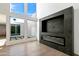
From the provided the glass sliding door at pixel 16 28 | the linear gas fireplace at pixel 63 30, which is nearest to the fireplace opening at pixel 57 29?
the linear gas fireplace at pixel 63 30

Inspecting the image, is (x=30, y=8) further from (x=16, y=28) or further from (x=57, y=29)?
(x=57, y=29)

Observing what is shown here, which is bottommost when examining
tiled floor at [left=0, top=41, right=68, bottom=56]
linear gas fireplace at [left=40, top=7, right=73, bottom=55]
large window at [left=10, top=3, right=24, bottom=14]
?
tiled floor at [left=0, top=41, right=68, bottom=56]

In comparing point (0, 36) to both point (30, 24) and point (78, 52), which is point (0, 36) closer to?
point (30, 24)

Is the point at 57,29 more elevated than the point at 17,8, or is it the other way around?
the point at 17,8

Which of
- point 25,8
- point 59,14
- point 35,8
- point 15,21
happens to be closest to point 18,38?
point 15,21

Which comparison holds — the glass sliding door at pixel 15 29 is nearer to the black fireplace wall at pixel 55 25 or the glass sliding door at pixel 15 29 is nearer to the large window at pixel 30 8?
the large window at pixel 30 8

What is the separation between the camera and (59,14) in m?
4.21

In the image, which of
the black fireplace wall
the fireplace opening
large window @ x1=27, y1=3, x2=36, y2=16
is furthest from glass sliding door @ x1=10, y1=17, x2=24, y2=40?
the fireplace opening

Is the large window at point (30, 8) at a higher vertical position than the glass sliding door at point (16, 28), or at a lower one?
higher

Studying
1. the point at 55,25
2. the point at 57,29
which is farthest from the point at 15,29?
the point at 57,29

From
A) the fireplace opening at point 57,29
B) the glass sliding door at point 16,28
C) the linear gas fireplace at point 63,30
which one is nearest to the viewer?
the linear gas fireplace at point 63,30

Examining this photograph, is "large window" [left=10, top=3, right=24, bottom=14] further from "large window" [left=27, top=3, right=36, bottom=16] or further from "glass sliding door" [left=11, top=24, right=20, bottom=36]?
"glass sliding door" [left=11, top=24, right=20, bottom=36]

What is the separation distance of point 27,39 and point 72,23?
4.40 m

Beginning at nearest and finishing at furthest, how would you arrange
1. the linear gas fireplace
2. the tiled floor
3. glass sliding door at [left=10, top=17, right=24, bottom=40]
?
the linear gas fireplace → the tiled floor → glass sliding door at [left=10, top=17, right=24, bottom=40]
